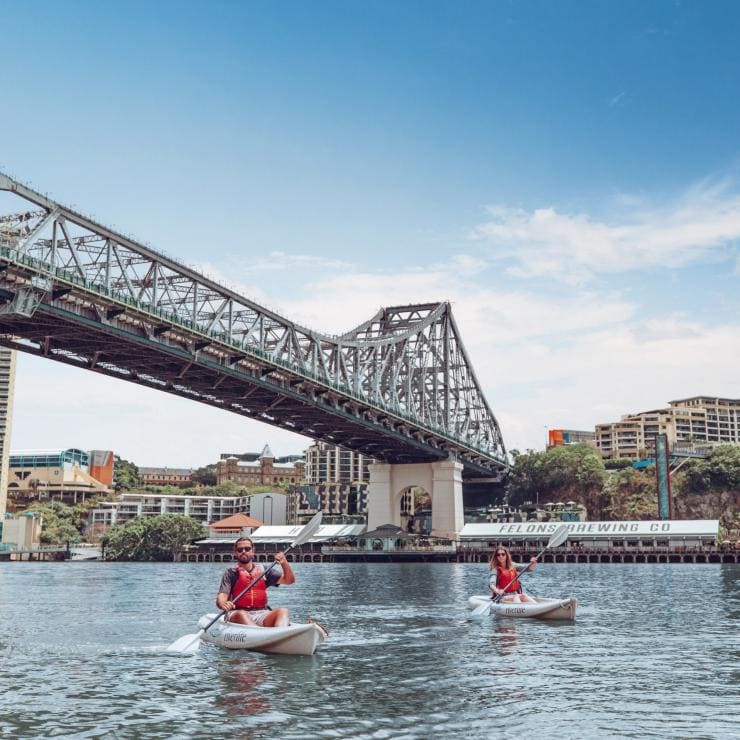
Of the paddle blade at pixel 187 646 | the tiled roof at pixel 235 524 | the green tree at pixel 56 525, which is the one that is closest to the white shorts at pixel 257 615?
the paddle blade at pixel 187 646

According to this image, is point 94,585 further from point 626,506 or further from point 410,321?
point 626,506

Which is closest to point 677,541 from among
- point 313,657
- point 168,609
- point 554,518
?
point 554,518

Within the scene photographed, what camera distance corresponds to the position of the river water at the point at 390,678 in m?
16.6

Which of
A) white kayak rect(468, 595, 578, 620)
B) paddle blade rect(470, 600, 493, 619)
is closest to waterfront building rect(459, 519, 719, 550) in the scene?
paddle blade rect(470, 600, 493, 619)

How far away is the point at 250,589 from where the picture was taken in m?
24.6

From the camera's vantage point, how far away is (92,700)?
18.8 metres

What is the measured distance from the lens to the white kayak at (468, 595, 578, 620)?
3353 cm

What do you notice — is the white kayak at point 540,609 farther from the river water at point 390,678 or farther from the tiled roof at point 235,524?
the tiled roof at point 235,524

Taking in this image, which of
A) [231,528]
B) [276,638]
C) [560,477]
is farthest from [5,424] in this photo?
[276,638]

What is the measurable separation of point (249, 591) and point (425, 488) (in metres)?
111

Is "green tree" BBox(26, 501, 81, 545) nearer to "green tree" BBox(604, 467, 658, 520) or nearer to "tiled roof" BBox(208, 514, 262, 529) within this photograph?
"tiled roof" BBox(208, 514, 262, 529)

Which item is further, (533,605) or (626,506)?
(626,506)

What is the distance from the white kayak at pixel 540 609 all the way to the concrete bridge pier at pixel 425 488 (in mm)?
94298

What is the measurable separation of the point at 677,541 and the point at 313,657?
313 ft
